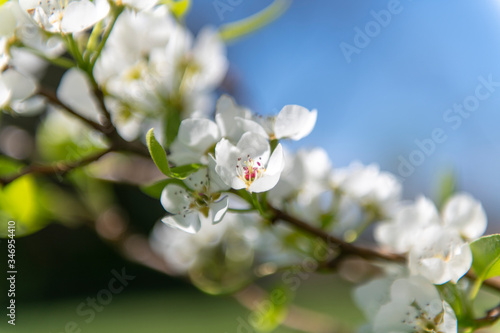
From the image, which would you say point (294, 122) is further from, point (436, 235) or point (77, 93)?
point (77, 93)

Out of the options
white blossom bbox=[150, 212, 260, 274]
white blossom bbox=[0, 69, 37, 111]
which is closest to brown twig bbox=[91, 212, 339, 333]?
white blossom bbox=[150, 212, 260, 274]

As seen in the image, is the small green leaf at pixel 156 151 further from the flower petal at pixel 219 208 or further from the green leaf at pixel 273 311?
the green leaf at pixel 273 311

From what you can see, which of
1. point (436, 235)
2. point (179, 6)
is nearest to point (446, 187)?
point (436, 235)

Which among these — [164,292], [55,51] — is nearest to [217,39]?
[55,51]

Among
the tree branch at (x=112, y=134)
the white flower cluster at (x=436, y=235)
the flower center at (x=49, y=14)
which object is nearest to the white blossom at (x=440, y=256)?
the white flower cluster at (x=436, y=235)
